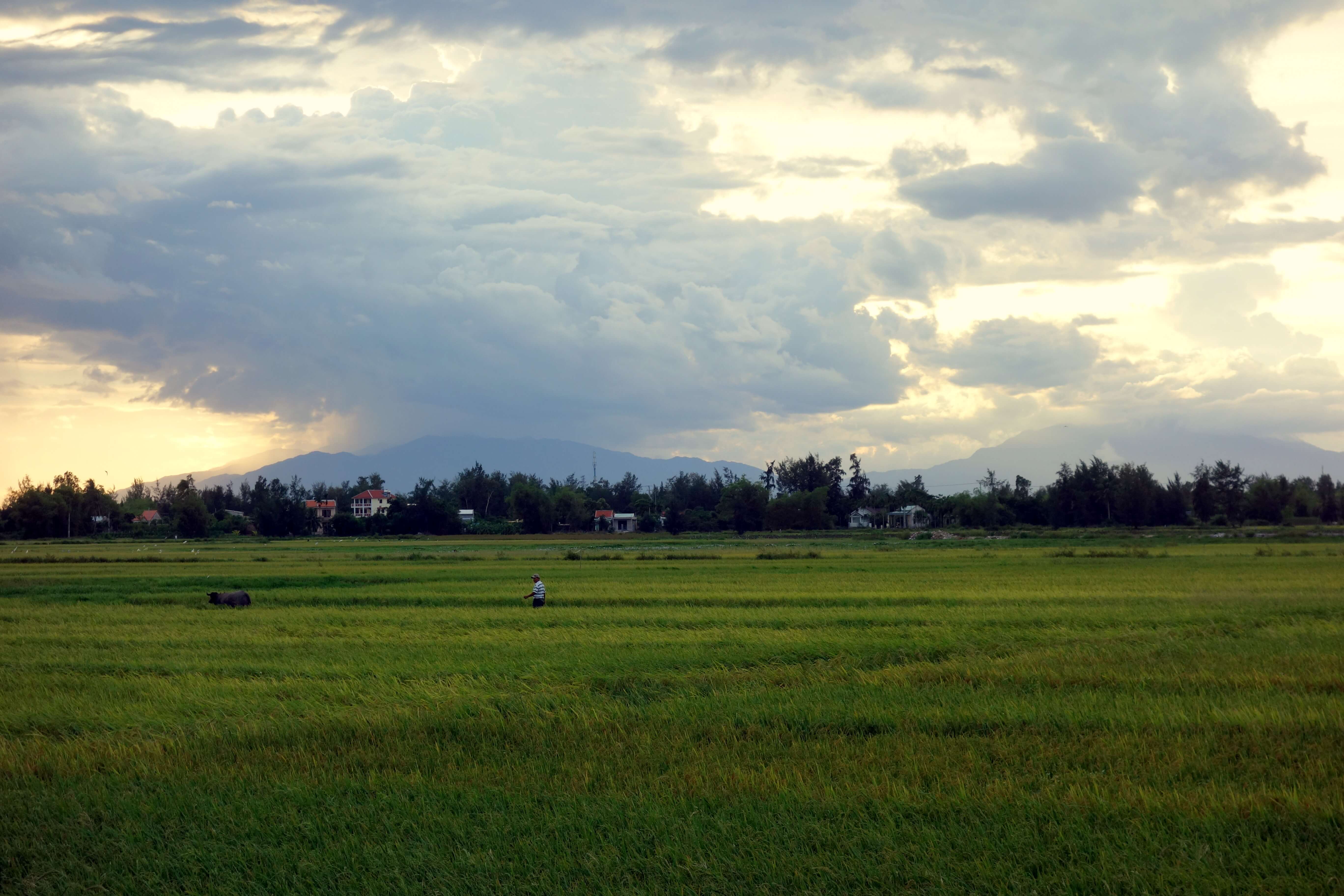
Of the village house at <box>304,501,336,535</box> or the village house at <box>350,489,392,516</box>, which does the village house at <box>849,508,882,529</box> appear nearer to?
the village house at <box>304,501,336,535</box>

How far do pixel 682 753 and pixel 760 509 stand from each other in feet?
372

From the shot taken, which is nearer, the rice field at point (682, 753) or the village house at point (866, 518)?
the rice field at point (682, 753)

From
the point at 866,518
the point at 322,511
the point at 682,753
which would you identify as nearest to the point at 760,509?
the point at 866,518

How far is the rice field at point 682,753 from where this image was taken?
6.42 meters

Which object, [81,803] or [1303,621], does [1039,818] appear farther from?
[1303,621]

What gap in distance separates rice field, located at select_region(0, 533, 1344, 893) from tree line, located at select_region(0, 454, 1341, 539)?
304 feet

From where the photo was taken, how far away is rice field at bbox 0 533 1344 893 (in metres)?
6.42

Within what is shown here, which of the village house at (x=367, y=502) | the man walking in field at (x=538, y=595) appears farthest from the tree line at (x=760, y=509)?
the man walking in field at (x=538, y=595)

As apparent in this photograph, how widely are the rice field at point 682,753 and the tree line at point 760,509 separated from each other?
9264 cm

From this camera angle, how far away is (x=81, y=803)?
26.0 ft

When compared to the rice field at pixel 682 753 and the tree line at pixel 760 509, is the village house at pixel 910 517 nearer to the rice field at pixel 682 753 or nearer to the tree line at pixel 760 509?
the tree line at pixel 760 509

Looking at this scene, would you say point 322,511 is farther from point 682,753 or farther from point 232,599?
point 682,753

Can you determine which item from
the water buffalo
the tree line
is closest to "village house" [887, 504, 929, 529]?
the tree line

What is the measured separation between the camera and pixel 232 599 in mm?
24375
